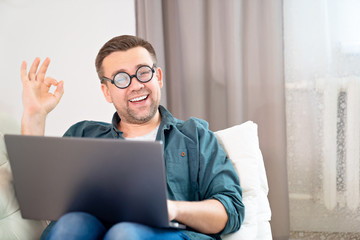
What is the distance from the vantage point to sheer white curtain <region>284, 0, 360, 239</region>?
1.96 meters

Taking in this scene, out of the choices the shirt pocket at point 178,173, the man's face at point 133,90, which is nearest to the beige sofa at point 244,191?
the shirt pocket at point 178,173

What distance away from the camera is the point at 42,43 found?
1974mm

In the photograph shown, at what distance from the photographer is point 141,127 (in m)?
1.54

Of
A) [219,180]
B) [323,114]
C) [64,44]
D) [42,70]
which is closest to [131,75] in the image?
[42,70]

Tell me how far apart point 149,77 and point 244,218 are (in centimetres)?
61

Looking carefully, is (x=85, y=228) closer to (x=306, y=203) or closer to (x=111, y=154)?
(x=111, y=154)

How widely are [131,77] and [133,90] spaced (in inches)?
1.9

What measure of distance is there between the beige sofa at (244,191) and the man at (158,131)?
0.09m

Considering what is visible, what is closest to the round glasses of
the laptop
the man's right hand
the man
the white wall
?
the man

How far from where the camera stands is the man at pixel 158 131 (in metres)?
1.26

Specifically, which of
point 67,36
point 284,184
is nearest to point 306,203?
point 284,184

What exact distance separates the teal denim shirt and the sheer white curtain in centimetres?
80

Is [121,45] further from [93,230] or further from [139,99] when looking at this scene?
[93,230]

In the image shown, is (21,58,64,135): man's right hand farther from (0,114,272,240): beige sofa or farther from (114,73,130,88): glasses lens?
(114,73,130,88): glasses lens
